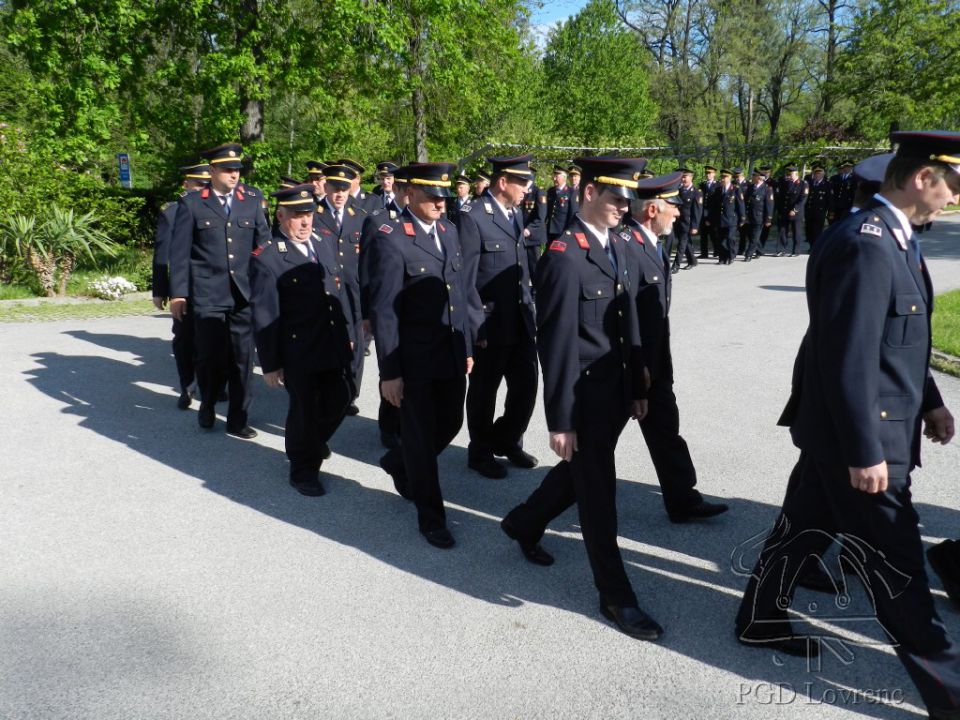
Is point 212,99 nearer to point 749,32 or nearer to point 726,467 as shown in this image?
point 726,467

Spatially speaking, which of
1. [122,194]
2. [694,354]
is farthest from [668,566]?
[122,194]

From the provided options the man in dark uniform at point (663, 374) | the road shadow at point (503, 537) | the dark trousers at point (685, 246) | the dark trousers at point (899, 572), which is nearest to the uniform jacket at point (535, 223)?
the dark trousers at point (685, 246)

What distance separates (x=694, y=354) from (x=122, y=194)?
1243 cm

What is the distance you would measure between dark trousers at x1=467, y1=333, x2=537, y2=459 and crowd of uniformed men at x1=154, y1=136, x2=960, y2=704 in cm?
1

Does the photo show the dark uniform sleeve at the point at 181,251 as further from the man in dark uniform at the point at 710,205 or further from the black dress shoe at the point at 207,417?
the man in dark uniform at the point at 710,205

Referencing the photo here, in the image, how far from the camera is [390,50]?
14930 millimetres

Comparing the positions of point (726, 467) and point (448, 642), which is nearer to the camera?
point (448, 642)

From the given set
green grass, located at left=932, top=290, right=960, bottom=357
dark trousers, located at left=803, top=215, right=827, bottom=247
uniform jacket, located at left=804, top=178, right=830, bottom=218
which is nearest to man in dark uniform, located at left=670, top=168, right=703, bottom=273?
uniform jacket, located at left=804, top=178, right=830, bottom=218

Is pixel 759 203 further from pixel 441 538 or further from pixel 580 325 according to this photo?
pixel 580 325

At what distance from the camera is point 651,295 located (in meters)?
4.09

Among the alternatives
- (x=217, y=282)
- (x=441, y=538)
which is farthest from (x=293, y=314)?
(x=441, y=538)

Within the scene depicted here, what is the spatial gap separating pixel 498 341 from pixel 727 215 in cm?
1173

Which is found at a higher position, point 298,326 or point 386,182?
point 386,182

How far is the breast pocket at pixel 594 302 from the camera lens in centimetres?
325
